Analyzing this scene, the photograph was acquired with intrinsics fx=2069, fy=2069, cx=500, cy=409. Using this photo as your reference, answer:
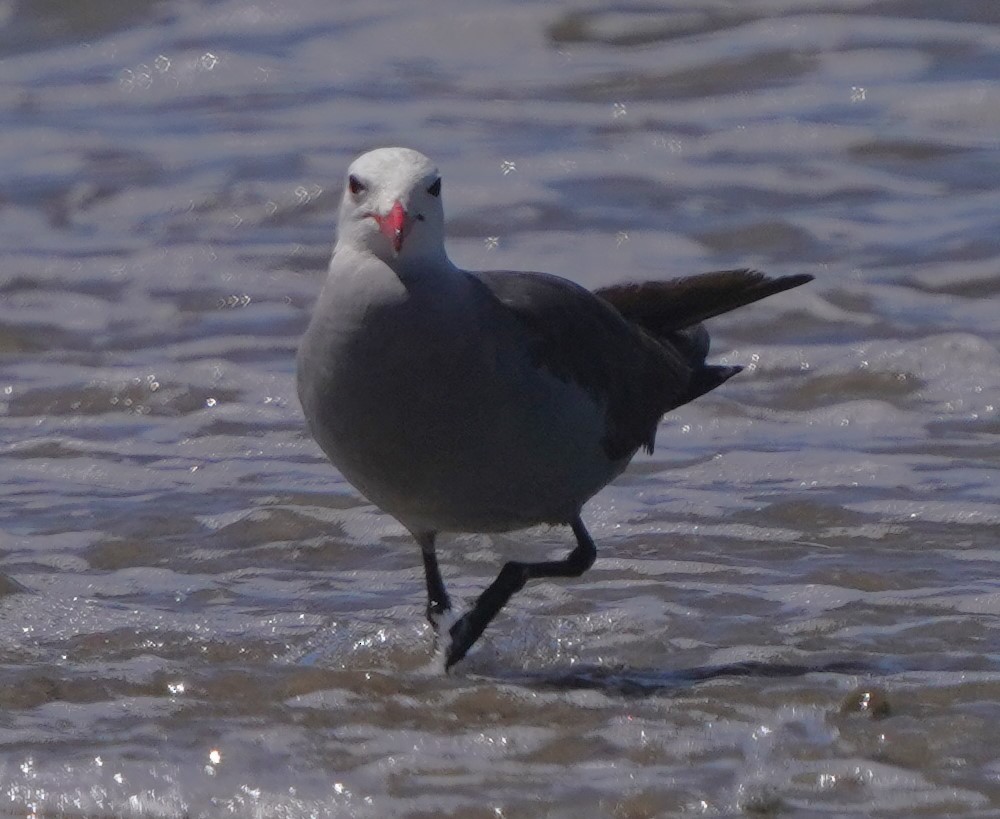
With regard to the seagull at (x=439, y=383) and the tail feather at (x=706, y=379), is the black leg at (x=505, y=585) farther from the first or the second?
the tail feather at (x=706, y=379)

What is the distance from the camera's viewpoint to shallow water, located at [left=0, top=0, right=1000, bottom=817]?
4.70 meters

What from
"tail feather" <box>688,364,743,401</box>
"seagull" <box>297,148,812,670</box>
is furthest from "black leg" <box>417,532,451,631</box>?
"tail feather" <box>688,364,743,401</box>

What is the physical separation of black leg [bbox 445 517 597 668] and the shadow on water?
0.46 feet

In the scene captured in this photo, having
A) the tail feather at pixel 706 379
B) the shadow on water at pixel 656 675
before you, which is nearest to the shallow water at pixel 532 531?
the shadow on water at pixel 656 675

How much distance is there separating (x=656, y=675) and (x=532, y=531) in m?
1.43

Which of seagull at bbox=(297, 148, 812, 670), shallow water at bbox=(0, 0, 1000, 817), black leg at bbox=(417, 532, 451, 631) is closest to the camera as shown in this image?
shallow water at bbox=(0, 0, 1000, 817)

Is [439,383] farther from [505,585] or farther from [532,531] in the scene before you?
[532,531]

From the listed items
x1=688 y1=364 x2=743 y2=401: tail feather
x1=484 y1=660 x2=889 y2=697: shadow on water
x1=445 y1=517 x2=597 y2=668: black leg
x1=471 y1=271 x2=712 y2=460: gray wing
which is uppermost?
x1=471 y1=271 x2=712 y2=460: gray wing

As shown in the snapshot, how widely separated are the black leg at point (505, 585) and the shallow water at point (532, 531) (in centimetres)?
8

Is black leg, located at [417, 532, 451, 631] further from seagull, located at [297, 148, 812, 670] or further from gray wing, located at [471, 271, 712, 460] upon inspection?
gray wing, located at [471, 271, 712, 460]

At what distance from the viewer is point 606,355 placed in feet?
19.1

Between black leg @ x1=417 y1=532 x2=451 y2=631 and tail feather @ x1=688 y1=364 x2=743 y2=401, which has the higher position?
tail feather @ x1=688 y1=364 x2=743 y2=401

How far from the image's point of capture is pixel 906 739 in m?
4.63

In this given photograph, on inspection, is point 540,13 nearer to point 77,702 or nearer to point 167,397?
point 167,397
